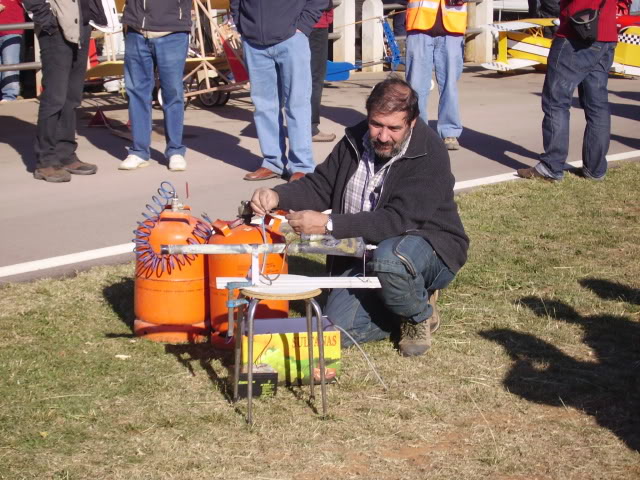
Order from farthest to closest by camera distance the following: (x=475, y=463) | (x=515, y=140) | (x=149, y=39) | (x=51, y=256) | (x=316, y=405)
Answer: (x=515, y=140)
(x=149, y=39)
(x=51, y=256)
(x=316, y=405)
(x=475, y=463)

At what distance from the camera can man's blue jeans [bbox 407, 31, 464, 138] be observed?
9.70 metres

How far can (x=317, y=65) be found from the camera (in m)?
10.4

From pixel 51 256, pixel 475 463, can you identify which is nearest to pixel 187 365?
pixel 475 463

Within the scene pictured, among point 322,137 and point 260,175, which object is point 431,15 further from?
point 260,175

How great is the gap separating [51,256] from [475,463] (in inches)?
141

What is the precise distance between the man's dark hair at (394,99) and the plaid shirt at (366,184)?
26 cm

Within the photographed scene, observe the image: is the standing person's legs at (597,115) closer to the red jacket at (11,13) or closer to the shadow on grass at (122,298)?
the shadow on grass at (122,298)

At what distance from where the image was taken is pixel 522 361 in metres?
4.83

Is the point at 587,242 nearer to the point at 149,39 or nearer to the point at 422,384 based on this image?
the point at 422,384

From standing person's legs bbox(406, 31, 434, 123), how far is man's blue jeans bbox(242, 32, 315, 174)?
168cm

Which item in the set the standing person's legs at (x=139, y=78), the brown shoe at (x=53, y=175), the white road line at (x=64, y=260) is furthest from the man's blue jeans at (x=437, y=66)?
the white road line at (x=64, y=260)

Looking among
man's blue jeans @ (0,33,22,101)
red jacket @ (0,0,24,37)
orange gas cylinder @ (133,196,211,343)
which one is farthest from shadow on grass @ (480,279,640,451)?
red jacket @ (0,0,24,37)

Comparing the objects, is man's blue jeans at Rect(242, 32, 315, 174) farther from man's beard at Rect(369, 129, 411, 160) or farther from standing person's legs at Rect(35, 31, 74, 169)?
man's beard at Rect(369, 129, 411, 160)

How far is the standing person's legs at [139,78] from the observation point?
28.3 ft
